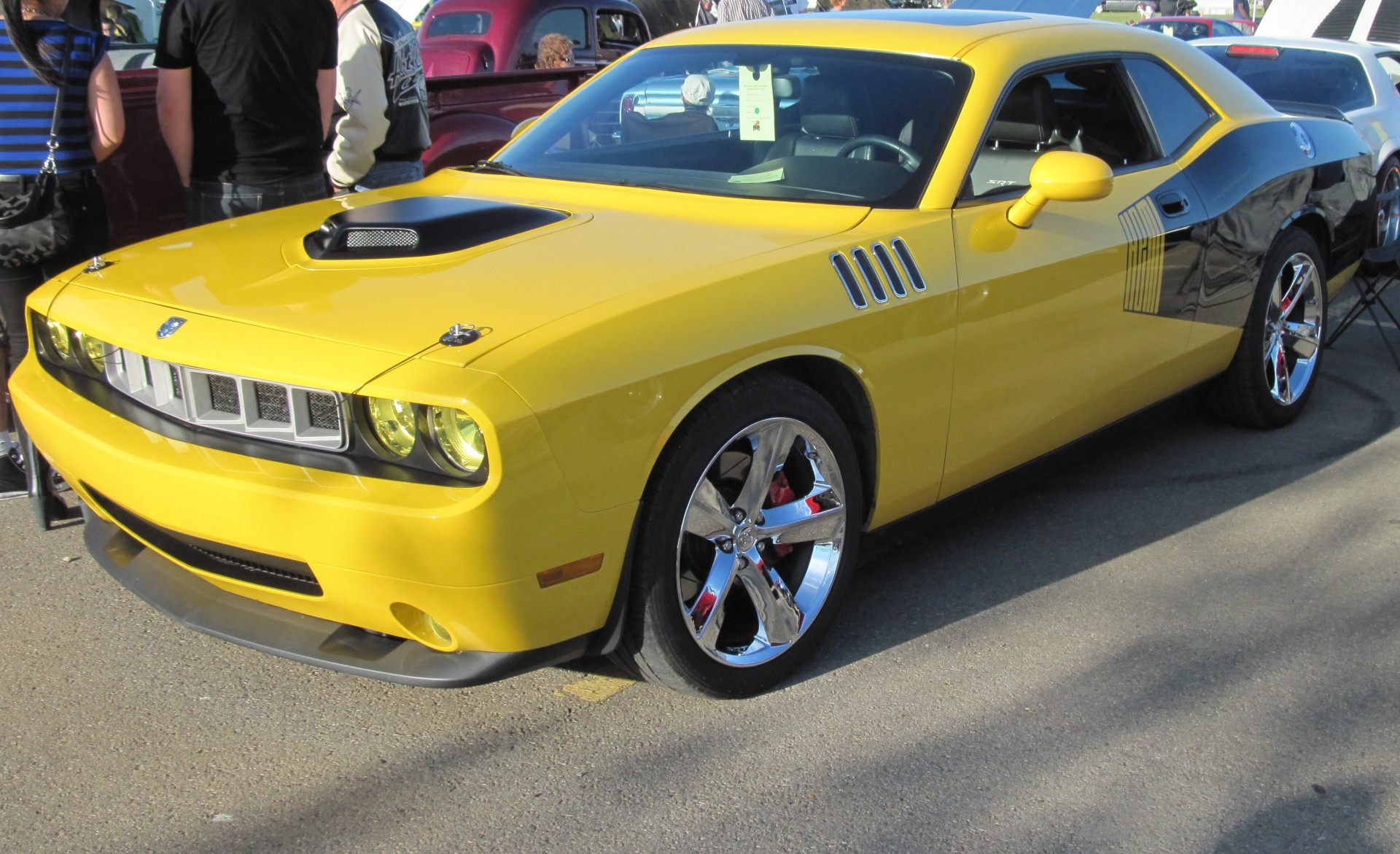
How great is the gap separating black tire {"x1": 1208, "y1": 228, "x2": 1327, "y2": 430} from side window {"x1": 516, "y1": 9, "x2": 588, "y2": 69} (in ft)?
24.7

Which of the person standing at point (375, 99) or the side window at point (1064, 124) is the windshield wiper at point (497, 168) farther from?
the side window at point (1064, 124)

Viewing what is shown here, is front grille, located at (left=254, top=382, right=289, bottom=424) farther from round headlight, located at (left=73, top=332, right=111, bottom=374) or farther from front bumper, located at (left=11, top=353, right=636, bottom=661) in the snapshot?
round headlight, located at (left=73, top=332, right=111, bottom=374)

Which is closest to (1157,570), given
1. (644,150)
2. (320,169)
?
(644,150)

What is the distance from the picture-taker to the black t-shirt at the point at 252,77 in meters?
4.50

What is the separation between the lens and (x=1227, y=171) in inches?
181

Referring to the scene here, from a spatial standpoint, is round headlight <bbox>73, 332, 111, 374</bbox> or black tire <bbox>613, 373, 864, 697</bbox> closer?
black tire <bbox>613, 373, 864, 697</bbox>

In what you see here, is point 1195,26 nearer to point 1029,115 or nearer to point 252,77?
point 1029,115

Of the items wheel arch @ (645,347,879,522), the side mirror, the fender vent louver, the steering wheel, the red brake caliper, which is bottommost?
the red brake caliper

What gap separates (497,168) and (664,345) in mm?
1762

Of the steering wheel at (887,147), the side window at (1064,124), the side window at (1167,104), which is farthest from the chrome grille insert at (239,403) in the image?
the side window at (1167,104)

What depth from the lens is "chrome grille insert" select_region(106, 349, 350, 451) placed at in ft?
8.66

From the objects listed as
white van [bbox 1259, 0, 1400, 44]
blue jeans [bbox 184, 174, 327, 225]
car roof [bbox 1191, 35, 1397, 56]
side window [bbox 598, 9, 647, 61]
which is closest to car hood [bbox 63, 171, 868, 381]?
blue jeans [bbox 184, 174, 327, 225]

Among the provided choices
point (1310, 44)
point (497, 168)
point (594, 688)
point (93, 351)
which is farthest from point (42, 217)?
point (1310, 44)

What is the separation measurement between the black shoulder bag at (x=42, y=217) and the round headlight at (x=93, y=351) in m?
1.09
